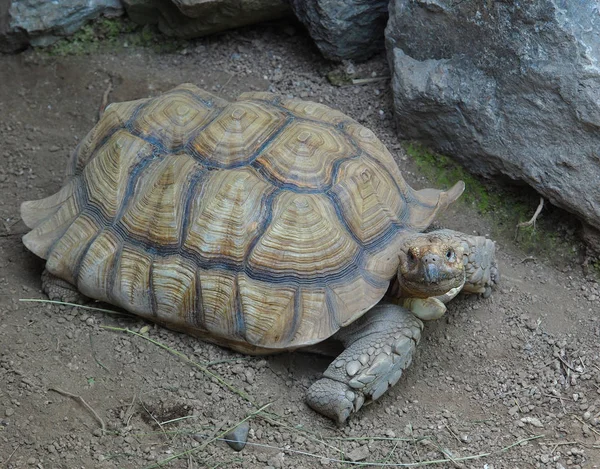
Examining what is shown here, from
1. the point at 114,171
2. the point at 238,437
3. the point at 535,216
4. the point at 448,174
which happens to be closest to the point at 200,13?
the point at 114,171

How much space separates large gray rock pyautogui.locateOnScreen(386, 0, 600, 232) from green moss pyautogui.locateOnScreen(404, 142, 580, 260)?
0.30ft

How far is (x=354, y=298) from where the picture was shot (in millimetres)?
3564

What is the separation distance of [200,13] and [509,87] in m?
2.26

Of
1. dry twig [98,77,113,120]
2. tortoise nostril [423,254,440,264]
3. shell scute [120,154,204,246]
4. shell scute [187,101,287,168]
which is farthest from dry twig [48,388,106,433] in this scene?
dry twig [98,77,113,120]

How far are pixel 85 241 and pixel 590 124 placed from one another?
263 centimetres

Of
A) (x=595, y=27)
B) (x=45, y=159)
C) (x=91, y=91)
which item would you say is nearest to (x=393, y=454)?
(x=595, y=27)

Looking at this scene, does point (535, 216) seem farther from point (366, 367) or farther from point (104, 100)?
point (104, 100)

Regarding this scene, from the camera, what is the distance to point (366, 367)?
3496mm

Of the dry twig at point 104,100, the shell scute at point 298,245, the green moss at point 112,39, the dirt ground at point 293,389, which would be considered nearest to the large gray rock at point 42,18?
the green moss at point 112,39

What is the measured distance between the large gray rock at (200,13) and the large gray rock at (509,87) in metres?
1.07

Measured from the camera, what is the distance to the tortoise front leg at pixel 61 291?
156 inches

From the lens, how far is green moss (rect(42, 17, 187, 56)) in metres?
5.66

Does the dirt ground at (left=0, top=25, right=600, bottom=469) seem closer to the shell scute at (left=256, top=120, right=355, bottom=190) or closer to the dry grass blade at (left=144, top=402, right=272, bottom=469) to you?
the dry grass blade at (left=144, top=402, right=272, bottom=469)

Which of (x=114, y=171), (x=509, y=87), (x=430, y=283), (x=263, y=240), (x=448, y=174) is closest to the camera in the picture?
(x=430, y=283)
